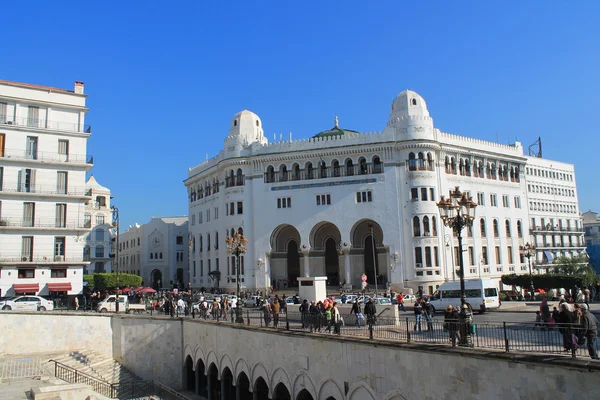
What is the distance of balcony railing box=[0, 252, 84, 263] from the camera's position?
37.1 m

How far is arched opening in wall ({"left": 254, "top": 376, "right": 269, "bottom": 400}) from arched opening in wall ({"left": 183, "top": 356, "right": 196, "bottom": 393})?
657 centimetres

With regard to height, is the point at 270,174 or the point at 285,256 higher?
the point at 270,174

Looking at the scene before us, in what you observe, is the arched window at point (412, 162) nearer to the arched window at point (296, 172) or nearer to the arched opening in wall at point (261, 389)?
the arched window at point (296, 172)

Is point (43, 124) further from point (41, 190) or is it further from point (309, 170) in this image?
point (309, 170)

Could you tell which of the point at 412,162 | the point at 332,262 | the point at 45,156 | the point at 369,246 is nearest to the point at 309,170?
the point at 369,246

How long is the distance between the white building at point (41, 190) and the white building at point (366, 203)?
60.0 feet

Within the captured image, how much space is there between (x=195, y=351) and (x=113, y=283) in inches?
789

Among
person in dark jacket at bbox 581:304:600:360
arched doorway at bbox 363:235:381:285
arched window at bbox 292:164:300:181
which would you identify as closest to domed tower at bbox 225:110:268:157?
arched window at bbox 292:164:300:181

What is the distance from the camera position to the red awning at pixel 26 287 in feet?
123

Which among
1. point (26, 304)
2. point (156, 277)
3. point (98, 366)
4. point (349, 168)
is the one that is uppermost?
point (349, 168)

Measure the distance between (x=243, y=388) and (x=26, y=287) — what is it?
20047 mm

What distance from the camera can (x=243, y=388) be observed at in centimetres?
2712

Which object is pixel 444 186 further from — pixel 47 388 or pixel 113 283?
pixel 47 388

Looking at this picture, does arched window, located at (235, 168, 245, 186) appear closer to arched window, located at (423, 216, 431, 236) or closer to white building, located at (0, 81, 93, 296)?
white building, located at (0, 81, 93, 296)
